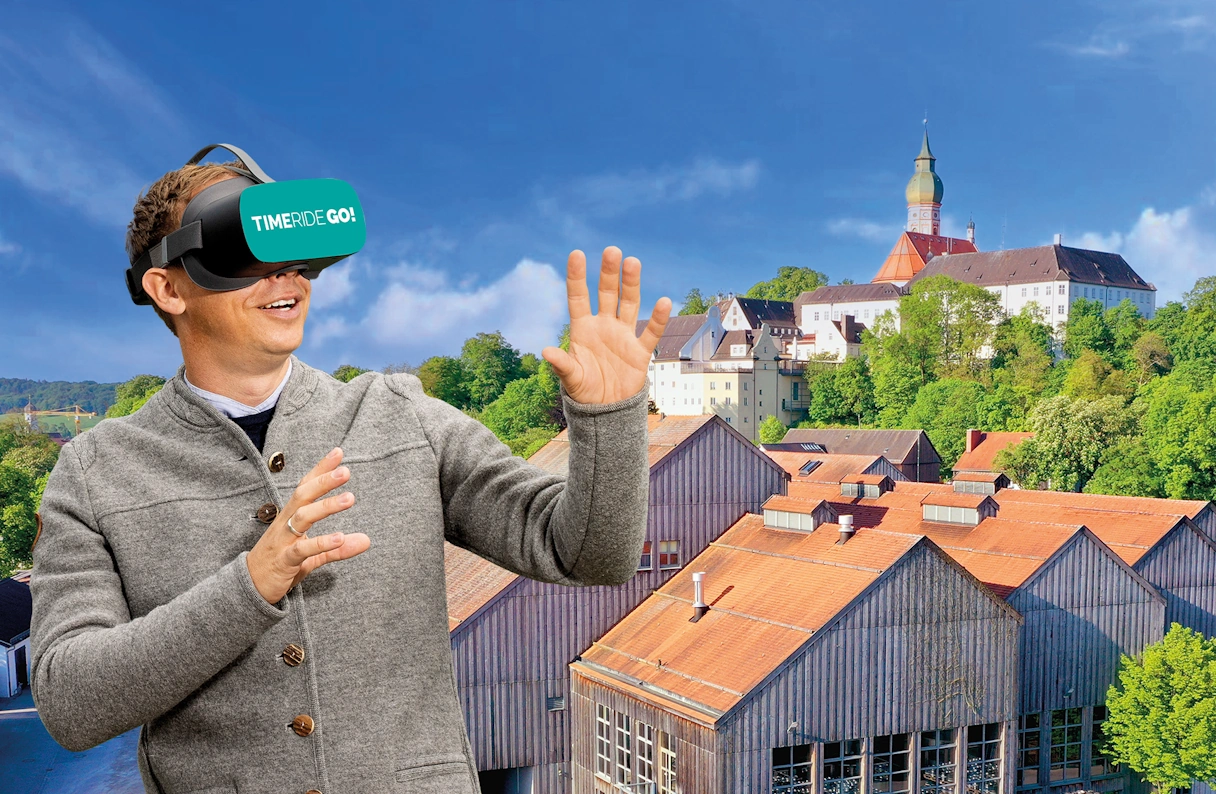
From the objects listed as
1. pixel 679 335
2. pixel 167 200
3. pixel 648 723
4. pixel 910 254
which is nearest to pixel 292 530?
pixel 167 200

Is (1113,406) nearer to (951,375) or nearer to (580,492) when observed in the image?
(951,375)

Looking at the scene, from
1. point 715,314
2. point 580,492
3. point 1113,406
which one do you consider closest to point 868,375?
point 715,314

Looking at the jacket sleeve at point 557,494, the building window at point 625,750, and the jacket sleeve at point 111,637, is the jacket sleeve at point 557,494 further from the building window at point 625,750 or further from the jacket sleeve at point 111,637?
the building window at point 625,750

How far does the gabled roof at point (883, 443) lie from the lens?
55.0m

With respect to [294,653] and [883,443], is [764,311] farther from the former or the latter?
[294,653]

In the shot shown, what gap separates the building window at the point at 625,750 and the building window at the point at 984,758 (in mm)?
5009

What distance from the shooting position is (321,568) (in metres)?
2.12

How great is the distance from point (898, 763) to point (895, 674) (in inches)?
52.1

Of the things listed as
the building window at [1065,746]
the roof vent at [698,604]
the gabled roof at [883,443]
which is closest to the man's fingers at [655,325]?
the roof vent at [698,604]

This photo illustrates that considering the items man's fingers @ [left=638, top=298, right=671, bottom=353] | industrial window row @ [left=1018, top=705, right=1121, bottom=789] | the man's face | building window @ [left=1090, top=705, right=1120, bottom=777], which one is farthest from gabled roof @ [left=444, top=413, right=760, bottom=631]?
man's fingers @ [left=638, top=298, right=671, bottom=353]

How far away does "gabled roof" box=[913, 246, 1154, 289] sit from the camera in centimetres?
9100

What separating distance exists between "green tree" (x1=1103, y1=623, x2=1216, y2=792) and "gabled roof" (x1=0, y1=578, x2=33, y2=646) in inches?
1043

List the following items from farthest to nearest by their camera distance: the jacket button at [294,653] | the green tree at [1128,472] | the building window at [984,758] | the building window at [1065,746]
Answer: the green tree at [1128,472] < the building window at [1065,746] < the building window at [984,758] < the jacket button at [294,653]

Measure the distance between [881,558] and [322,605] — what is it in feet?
49.9
